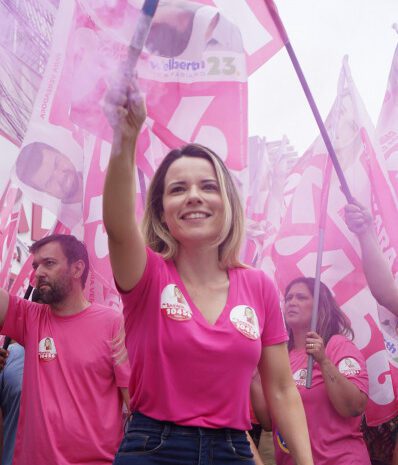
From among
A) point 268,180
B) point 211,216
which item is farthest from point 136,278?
point 268,180

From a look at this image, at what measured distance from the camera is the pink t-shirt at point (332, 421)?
9.52 feet

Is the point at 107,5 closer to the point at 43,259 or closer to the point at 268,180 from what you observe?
the point at 43,259

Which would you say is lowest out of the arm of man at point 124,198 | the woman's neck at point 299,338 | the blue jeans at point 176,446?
the blue jeans at point 176,446

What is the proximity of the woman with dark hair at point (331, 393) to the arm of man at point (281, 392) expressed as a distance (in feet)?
3.13

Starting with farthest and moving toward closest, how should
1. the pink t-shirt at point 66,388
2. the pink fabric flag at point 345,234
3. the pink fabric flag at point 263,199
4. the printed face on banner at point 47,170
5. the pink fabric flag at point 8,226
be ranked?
the pink fabric flag at point 263,199 < the pink fabric flag at point 345,234 < the pink fabric flag at point 8,226 < the printed face on banner at point 47,170 < the pink t-shirt at point 66,388

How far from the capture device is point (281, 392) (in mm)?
1808

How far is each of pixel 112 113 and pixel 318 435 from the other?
216 cm

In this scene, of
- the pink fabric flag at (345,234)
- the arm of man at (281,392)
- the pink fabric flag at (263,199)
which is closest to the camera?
the arm of man at (281,392)

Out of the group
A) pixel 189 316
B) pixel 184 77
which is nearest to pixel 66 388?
pixel 189 316

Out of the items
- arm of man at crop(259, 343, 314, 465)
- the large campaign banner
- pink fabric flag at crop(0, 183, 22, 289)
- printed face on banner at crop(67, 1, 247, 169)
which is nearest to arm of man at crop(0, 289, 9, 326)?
pink fabric flag at crop(0, 183, 22, 289)

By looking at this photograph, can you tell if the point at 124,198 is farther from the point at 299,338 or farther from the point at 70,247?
the point at 299,338

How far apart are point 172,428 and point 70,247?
6.94 feet

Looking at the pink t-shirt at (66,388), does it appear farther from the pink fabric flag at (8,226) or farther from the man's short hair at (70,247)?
the man's short hair at (70,247)

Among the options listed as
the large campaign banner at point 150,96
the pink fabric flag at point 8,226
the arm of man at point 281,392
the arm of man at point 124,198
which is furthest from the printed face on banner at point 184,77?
the arm of man at point 281,392
